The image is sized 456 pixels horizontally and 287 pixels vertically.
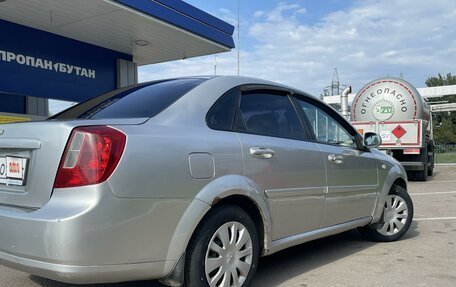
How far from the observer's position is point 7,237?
2730 millimetres

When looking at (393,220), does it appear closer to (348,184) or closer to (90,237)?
(348,184)

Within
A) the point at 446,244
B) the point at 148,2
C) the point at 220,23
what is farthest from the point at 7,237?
the point at 220,23

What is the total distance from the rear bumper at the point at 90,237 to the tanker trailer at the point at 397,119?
12.1 m

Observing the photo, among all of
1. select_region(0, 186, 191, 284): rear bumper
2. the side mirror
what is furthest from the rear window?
the side mirror

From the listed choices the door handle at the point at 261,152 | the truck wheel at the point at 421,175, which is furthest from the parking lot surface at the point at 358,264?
the truck wheel at the point at 421,175

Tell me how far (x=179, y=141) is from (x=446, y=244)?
12.3 feet

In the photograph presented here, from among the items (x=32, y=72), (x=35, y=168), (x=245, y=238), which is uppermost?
(x=32, y=72)

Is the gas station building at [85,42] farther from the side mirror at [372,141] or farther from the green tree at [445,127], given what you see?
the green tree at [445,127]

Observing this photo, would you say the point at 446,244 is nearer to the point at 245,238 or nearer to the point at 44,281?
the point at 245,238

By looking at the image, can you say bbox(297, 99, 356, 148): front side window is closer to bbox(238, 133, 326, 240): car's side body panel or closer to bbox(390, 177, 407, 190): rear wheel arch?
bbox(238, 133, 326, 240): car's side body panel

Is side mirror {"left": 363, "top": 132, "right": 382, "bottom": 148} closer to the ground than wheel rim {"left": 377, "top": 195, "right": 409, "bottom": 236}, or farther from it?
farther from it

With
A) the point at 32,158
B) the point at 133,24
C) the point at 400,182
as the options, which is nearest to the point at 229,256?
the point at 32,158

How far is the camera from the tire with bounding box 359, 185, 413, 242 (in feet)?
17.3

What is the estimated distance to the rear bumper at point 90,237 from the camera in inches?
98.7
